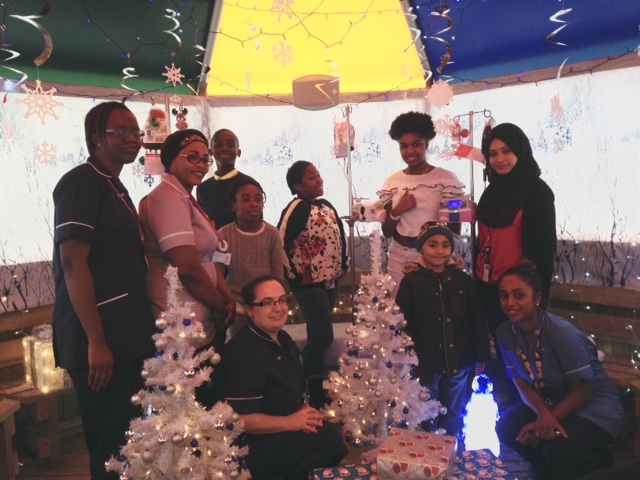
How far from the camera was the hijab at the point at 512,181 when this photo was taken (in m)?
2.72

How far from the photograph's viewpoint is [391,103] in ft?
15.1

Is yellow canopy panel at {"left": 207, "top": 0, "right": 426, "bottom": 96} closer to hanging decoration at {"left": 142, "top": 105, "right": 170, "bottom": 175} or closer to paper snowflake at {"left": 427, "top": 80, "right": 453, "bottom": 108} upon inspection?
paper snowflake at {"left": 427, "top": 80, "right": 453, "bottom": 108}

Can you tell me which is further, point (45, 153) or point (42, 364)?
point (42, 364)

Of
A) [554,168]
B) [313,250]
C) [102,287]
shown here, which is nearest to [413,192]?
[313,250]

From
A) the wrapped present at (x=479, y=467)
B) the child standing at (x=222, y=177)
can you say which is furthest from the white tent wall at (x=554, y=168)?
the wrapped present at (x=479, y=467)

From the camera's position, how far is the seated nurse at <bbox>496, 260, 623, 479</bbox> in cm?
232

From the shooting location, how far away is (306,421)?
2139 millimetres

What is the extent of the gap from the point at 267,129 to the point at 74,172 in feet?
9.40

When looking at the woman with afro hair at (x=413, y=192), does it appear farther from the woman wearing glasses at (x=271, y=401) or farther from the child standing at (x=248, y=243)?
the woman wearing glasses at (x=271, y=401)

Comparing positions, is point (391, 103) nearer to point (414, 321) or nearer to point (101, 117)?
point (414, 321)

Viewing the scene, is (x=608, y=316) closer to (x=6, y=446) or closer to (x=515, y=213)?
(x=515, y=213)

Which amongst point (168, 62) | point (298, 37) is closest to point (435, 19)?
point (298, 37)

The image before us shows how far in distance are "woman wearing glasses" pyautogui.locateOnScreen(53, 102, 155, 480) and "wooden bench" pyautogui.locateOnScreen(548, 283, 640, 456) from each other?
258 centimetres

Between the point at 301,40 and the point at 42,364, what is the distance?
3053 mm
